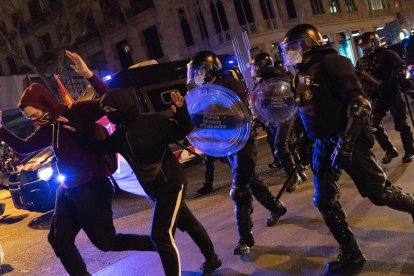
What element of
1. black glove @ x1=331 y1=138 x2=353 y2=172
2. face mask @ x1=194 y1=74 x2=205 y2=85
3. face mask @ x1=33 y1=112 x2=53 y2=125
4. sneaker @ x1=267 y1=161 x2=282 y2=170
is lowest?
sneaker @ x1=267 y1=161 x2=282 y2=170

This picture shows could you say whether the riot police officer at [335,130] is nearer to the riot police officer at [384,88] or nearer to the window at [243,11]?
the riot police officer at [384,88]

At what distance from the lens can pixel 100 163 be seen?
3834mm

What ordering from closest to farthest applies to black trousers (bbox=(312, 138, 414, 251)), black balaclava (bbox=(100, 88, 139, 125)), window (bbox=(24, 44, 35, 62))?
1. black trousers (bbox=(312, 138, 414, 251))
2. black balaclava (bbox=(100, 88, 139, 125))
3. window (bbox=(24, 44, 35, 62))

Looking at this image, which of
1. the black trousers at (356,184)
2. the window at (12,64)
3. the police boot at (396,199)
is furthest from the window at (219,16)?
the police boot at (396,199)

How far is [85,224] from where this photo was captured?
12.4 feet

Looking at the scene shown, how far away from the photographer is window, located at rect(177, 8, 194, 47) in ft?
93.7

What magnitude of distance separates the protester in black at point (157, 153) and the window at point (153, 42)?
86.9 ft

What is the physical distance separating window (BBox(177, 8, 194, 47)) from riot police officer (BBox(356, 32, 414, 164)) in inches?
905

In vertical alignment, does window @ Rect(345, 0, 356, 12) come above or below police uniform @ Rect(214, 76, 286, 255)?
above

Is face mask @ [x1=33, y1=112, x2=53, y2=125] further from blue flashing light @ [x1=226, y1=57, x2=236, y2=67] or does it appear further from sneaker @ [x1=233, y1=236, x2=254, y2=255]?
blue flashing light @ [x1=226, y1=57, x2=236, y2=67]

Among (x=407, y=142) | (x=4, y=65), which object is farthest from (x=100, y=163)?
(x=4, y=65)

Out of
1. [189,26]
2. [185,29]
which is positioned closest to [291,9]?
[189,26]

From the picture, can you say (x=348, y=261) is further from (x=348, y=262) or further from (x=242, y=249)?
(x=242, y=249)

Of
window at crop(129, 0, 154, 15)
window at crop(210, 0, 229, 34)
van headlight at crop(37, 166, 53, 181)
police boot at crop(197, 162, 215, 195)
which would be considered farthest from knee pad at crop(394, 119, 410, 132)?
window at crop(129, 0, 154, 15)
